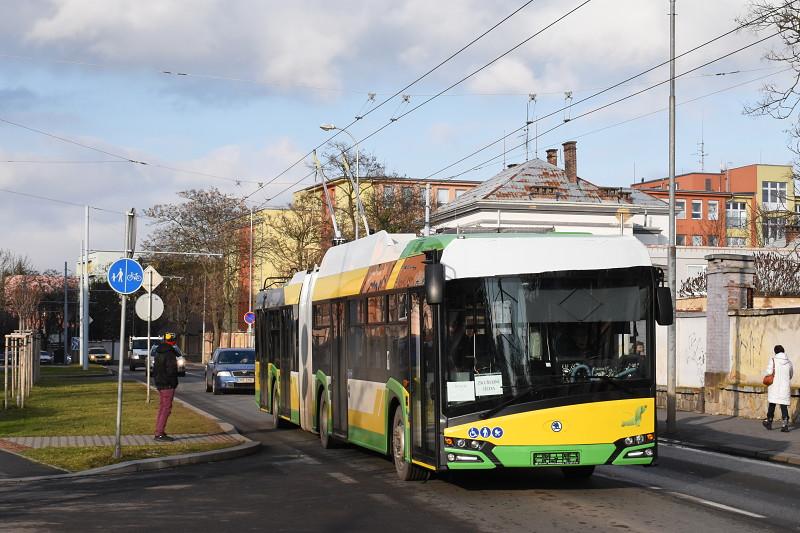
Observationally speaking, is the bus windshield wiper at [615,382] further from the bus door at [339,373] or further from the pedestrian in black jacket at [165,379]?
the pedestrian in black jacket at [165,379]

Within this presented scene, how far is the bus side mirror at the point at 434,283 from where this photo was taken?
1216 centimetres

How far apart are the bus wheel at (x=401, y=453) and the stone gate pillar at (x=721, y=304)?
14.8 m

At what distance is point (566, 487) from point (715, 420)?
43.1ft

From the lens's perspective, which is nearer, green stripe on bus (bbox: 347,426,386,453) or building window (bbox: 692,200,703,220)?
green stripe on bus (bbox: 347,426,386,453)

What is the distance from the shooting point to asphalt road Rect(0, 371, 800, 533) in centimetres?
1067

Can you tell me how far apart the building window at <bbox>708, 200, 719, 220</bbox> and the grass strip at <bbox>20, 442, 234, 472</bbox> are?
337 feet

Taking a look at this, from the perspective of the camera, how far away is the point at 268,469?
15.7m

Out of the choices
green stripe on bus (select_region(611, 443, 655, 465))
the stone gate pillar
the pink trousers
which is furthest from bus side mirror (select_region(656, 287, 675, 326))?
the stone gate pillar

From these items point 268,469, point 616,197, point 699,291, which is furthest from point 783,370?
point 616,197

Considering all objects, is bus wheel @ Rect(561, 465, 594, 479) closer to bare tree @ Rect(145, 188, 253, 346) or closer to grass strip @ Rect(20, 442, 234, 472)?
grass strip @ Rect(20, 442, 234, 472)

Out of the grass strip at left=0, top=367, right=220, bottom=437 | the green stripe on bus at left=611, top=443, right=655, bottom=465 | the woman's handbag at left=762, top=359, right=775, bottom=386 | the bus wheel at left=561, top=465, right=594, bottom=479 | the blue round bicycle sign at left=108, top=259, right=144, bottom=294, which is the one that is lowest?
the grass strip at left=0, top=367, right=220, bottom=437

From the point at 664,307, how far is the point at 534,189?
64320 mm

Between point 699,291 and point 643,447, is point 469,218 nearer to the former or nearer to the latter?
point 699,291

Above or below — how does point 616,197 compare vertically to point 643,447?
above
